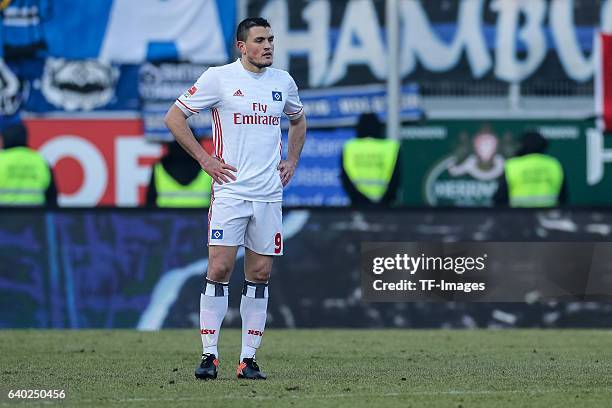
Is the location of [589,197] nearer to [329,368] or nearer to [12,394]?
[329,368]

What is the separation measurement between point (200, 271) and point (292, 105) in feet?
14.8

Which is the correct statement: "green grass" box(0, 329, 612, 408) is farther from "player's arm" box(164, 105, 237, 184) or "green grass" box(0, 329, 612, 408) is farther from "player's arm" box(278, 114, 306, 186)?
"player's arm" box(278, 114, 306, 186)

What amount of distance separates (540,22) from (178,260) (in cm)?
768

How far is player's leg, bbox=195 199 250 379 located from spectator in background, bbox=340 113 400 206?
5.89 metres

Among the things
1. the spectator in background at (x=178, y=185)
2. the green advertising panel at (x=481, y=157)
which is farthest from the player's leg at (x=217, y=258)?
the green advertising panel at (x=481, y=157)

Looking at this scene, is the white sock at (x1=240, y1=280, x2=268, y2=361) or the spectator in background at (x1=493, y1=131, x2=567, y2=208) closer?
the white sock at (x1=240, y1=280, x2=268, y2=361)

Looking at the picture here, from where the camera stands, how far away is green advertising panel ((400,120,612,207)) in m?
19.8

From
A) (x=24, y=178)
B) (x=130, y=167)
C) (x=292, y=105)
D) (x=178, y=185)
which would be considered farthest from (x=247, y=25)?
(x=130, y=167)

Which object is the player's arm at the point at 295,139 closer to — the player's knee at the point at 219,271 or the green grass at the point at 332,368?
the player's knee at the point at 219,271

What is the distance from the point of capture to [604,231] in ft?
45.3

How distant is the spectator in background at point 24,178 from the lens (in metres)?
15.2

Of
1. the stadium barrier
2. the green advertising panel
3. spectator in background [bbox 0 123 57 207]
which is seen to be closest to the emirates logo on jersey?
the stadium barrier

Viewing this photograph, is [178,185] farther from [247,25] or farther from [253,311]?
[247,25]

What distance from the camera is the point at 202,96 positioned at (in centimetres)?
925
